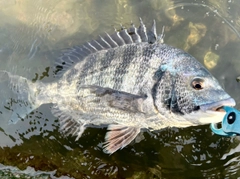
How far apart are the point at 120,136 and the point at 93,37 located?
152 centimetres

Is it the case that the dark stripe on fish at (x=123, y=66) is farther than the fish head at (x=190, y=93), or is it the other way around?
the dark stripe on fish at (x=123, y=66)

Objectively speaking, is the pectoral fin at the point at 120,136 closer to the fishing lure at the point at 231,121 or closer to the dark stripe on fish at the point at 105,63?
the dark stripe on fish at the point at 105,63

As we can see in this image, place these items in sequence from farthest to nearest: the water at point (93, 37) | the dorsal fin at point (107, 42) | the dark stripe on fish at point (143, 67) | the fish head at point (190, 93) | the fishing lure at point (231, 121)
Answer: the water at point (93, 37) → the dorsal fin at point (107, 42) → the dark stripe on fish at point (143, 67) → the fish head at point (190, 93) → the fishing lure at point (231, 121)

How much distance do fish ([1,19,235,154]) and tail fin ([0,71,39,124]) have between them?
13 millimetres

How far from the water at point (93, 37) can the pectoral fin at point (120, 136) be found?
53cm

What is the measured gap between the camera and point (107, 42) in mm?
3600

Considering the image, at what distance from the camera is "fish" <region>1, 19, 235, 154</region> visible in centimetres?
300

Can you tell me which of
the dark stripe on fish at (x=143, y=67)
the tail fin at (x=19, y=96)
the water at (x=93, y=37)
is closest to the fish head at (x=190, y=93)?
the dark stripe on fish at (x=143, y=67)

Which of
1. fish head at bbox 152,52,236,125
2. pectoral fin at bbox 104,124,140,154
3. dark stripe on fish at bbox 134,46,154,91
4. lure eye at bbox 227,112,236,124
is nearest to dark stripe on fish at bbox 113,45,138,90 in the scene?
dark stripe on fish at bbox 134,46,154,91

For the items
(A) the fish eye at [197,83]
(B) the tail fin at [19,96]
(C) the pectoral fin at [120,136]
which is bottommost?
(C) the pectoral fin at [120,136]

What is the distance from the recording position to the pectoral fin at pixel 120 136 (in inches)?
140

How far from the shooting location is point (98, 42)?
3.65m

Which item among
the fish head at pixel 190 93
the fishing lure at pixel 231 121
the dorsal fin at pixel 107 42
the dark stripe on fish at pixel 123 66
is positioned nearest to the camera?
the fishing lure at pixel 231 121

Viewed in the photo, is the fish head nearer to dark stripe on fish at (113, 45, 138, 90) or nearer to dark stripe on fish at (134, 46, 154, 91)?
dark stripe on fish at (134, 46, 154, 91)
